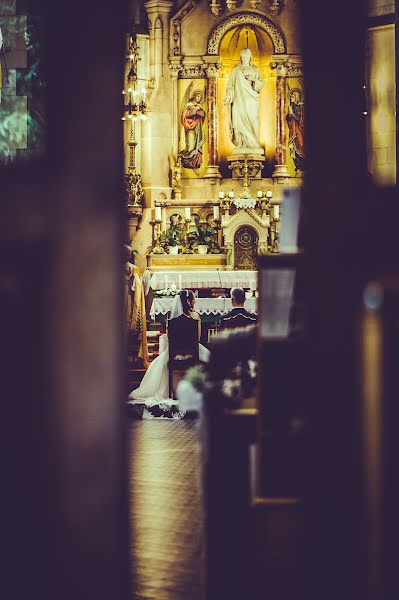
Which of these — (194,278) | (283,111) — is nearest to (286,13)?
(283,111)

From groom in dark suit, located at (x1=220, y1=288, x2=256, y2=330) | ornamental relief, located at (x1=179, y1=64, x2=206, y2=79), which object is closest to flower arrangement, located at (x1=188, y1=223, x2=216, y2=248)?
ornamental relief, located at (x1=179, y1=64, x2=206, y2=79)

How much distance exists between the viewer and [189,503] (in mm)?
6199

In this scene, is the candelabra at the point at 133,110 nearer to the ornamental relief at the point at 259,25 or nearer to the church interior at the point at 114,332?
the ornamental relief at the point at 259,25

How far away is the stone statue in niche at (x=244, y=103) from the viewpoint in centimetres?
1688

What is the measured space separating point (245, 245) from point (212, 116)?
8.27 ft

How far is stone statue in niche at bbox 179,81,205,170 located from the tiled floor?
846 centimetres

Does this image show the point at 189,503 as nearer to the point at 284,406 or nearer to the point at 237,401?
the point at 237,401

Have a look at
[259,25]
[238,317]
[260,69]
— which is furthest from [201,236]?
[238,317]

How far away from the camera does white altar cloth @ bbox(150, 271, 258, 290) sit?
1459cm

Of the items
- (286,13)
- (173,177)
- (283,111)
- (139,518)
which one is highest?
(286,13)

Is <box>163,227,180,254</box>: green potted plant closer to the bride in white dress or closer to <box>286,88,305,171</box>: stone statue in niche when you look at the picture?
<box>286,88,305,171</box>: stone statue in niche

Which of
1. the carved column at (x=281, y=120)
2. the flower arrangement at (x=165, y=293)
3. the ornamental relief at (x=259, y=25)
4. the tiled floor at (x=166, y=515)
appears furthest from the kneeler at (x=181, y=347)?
the ornamental relief at (x=259, y=25)

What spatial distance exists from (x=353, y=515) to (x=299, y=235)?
63.3 inches

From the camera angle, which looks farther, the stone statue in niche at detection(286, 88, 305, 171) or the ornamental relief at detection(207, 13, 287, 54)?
the stone statue in niche at detection(286, 88, 305, 171)
